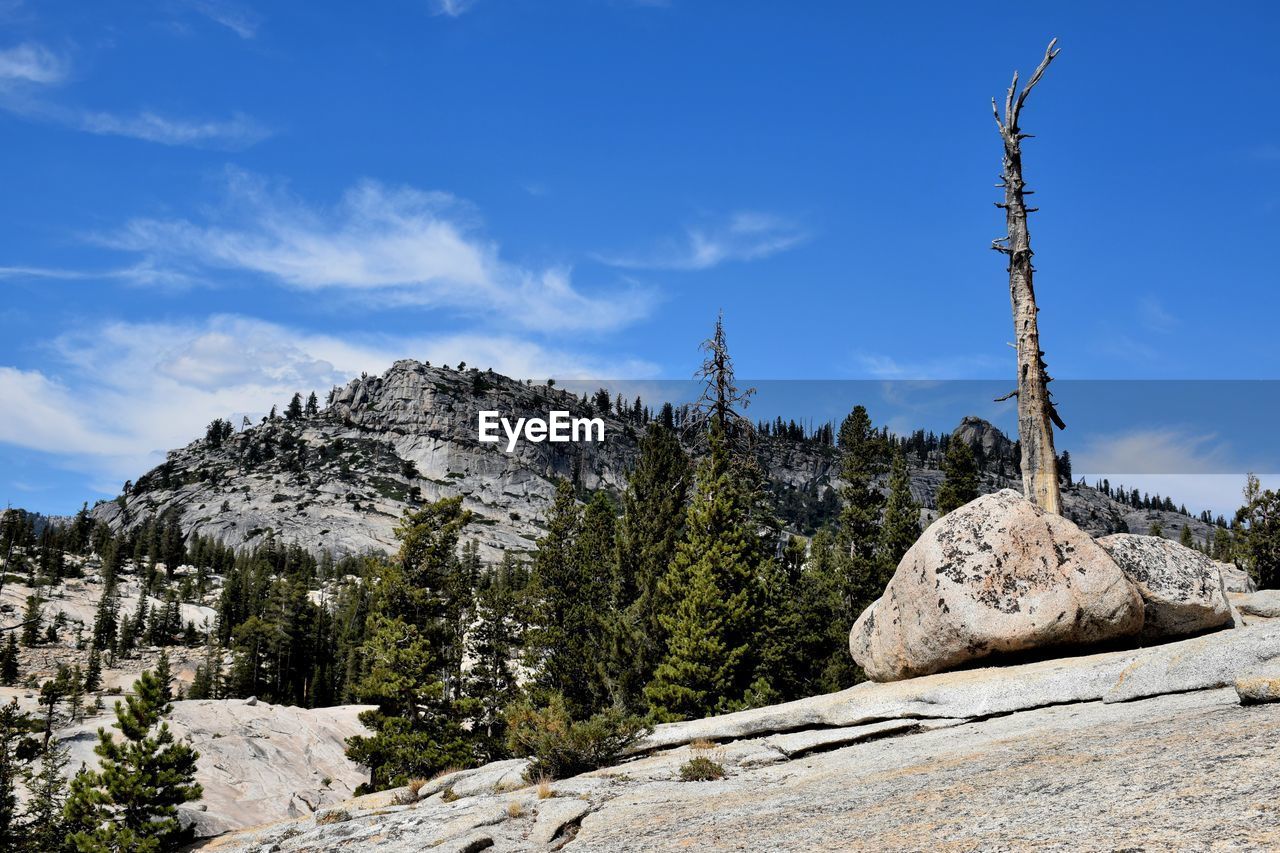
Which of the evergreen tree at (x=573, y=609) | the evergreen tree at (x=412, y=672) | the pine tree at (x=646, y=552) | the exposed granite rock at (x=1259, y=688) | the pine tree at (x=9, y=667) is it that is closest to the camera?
the exposed granite rock at (x=1259, y=688)

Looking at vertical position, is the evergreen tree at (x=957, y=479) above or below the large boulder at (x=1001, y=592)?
above

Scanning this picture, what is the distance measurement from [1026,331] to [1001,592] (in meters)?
8.46

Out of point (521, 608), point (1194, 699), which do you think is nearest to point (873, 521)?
point (521, 608)

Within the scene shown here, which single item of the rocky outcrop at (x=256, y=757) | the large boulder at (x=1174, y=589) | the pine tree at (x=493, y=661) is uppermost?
the large boulder at (x=1174, y=589)

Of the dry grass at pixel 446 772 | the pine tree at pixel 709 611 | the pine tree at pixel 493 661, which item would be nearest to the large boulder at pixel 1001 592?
the dry grass at pixel 446 772

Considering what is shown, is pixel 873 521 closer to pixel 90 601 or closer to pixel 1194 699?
pixel 1194 699

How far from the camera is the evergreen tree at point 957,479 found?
53375 mm

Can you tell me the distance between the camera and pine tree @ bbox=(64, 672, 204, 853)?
3177 cm

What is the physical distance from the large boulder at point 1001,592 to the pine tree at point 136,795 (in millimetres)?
30346

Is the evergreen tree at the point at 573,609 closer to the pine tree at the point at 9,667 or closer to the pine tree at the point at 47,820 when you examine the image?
the pine tree at the point at 47,820

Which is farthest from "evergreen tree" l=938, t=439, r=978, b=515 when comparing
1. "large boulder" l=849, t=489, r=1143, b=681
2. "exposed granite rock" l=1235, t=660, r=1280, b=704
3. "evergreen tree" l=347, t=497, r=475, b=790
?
"exposed granite rock" l=1235, t=660, r=1280, b=704

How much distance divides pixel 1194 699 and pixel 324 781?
56.8m

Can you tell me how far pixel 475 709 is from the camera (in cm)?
3944

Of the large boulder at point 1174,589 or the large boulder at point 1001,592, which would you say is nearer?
the large boulder at point 1001,592
